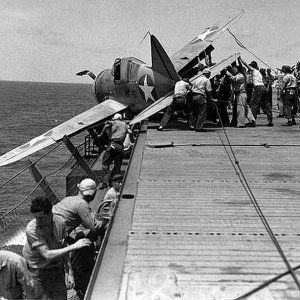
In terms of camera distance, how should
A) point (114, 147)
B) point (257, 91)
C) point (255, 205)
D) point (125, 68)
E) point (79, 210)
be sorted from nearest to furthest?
point (79, 210) → point (255, 205) → point (114, 147) → point (257, 91) → point (125, 68)

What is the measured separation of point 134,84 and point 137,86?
0.18 m

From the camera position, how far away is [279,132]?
14.1 metres

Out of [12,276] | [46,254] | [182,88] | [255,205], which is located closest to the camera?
[12,276]

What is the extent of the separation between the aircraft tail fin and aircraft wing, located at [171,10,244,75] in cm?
239

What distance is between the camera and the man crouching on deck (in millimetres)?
5109

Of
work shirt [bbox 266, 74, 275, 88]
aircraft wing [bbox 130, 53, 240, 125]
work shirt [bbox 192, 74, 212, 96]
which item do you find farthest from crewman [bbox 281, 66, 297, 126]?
work shirt [bbox 192, 74, 212, 96]

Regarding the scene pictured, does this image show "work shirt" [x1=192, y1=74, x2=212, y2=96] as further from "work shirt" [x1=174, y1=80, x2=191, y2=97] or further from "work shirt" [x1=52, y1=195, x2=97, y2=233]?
"work shirt" [x1=52, y1=195, x2=97, y2=233]

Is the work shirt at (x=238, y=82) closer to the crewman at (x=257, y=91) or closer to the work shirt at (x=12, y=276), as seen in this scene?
the crewman at (x=257, y=91)

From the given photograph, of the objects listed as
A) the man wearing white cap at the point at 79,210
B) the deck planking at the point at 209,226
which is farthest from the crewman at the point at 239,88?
the man wearing white cap at the point at 79,210

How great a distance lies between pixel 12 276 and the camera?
464cm

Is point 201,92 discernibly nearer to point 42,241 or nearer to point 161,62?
point 161,62

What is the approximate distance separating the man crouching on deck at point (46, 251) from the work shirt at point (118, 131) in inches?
255

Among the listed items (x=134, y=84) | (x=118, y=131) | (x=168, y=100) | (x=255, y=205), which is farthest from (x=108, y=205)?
(x=134, y=84)

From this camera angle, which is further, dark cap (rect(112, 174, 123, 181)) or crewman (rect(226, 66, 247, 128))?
crewman (rect(226, 66, 247, 128))
